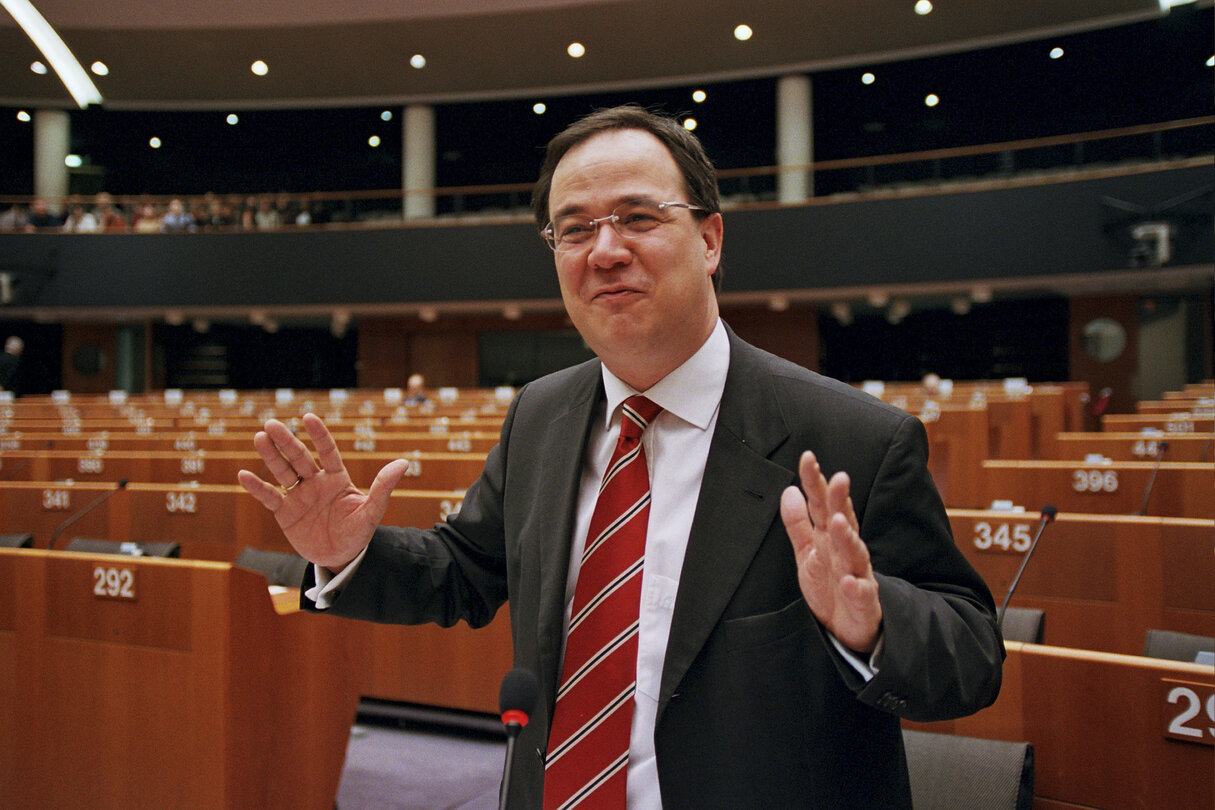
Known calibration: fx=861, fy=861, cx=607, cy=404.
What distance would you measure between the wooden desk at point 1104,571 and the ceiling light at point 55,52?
13119mm

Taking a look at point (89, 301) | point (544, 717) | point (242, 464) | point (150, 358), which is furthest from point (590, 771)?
point (150, 358)

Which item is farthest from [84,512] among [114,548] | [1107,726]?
[1107,726]

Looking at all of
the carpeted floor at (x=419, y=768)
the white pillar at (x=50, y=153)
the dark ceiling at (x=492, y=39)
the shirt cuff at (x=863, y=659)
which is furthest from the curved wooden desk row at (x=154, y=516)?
the white pillar at (x=50, y=153)

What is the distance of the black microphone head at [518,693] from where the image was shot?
3.09ft

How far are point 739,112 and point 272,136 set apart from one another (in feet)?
29.1

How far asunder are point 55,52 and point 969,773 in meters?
16.4

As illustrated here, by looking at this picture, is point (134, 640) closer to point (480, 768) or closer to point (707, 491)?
point (480, 768)

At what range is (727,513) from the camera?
3.51ft

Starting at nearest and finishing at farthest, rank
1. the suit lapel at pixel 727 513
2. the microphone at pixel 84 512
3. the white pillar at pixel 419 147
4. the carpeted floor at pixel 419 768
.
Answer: the suit lapel at pixel 727 513, the carpeted floor at pixel 419 768, the microphone at pixel 84 512, the white pillar at pixel 419 147

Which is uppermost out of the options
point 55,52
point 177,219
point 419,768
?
point 55,52

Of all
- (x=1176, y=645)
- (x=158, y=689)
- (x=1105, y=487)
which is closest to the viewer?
(x=1176, y=645)

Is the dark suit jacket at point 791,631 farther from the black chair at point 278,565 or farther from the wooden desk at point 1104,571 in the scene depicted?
the black chair at point 278,565

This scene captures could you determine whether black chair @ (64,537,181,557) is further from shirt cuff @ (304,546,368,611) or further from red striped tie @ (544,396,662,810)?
red striped tie @ (544,396,662,810)

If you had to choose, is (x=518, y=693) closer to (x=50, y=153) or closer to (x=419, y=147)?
(x=419, y=147)
